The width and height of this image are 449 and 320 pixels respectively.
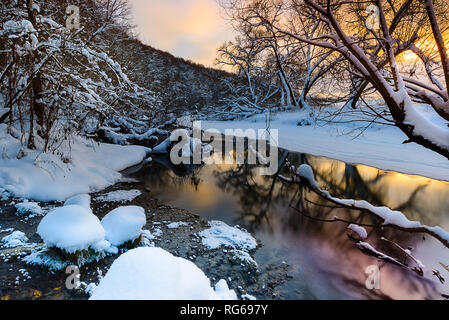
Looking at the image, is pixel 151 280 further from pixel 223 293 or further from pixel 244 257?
pixel 244 257

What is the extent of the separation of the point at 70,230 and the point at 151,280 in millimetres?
2921

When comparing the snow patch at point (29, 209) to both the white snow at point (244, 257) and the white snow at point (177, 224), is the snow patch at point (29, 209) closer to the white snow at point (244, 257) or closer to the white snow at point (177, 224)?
the white snow at point (177, 224)

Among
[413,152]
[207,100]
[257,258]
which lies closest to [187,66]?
[207,100]

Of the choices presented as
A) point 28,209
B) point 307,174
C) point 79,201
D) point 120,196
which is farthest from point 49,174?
point 307,174

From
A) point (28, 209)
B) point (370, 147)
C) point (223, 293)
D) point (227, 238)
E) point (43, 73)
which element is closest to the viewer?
point (223, 293)

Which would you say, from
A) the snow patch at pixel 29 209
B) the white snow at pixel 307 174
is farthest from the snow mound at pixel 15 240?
the white snow at pixel 307 174

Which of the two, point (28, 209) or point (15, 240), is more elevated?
point (28, 209)

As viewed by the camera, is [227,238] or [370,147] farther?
[370,147]

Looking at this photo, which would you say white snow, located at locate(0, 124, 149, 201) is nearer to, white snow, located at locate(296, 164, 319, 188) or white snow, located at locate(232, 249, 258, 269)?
white snow, located at locate(232, 249, 258, 269)

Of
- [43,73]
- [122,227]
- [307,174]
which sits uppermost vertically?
[43,73]

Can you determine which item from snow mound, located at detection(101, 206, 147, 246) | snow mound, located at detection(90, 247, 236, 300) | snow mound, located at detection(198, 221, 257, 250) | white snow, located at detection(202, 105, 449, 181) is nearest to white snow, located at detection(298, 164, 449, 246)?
snow mound, located at detection(90, 247, 236, 300)

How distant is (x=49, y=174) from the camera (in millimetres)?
7121

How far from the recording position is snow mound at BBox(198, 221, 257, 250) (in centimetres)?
499

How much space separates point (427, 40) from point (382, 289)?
3.96 m
